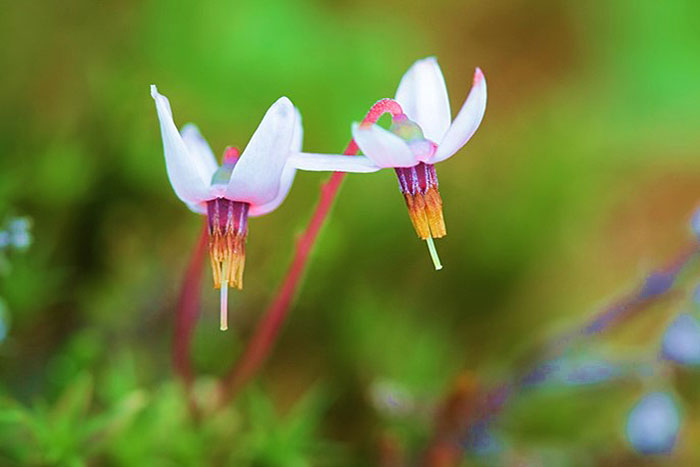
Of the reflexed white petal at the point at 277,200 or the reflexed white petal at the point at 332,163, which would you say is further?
the reflexed white petal at the point at 277,200

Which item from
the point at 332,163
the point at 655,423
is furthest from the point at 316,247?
the point at 332,163

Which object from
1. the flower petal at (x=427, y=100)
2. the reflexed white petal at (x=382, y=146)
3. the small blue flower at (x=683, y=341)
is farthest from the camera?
the small blue flower at (x=683, y=341)

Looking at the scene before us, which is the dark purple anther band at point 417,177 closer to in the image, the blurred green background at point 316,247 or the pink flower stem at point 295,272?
the pink flower stem at point 295,272

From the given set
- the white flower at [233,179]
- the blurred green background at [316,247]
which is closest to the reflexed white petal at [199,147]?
the white flower at [233,179]

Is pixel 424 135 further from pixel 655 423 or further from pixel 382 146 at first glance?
pixel 655 423

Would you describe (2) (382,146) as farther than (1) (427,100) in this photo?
No

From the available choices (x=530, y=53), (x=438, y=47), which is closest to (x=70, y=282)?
(x=438, y=47)
